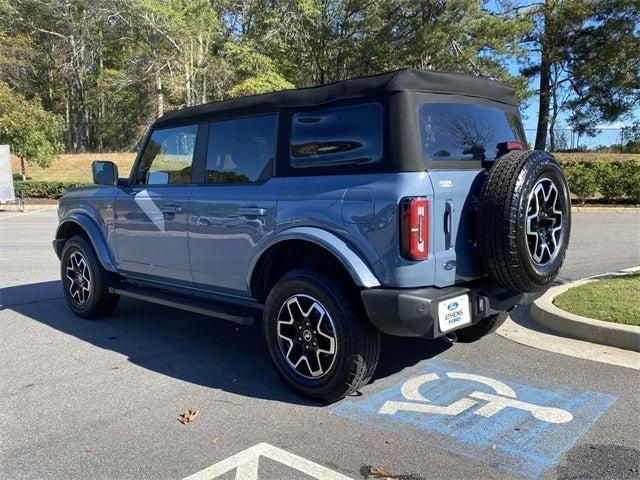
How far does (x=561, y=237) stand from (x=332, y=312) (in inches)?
69.0

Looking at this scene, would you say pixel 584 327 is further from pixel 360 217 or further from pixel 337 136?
pixel 337 136

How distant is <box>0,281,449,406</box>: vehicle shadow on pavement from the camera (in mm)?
4191

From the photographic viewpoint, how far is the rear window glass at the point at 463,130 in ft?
11.6

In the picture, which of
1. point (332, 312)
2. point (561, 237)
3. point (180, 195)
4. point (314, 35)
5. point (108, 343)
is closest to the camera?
point (332, 312)

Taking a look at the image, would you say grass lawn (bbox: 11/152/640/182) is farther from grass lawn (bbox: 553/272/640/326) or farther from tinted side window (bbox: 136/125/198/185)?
tinted side window (bbox: 136/125/198/185)

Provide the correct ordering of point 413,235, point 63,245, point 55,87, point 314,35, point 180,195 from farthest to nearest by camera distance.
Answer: point 55,87 → point 314,35 → point 63,245 → point 180,195 → point 413,235

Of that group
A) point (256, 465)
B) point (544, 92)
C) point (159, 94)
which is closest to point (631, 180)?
point (544, 92)

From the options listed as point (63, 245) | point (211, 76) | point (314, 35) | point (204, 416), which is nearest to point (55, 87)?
point (211, 76)

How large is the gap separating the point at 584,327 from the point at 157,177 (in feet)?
13.2

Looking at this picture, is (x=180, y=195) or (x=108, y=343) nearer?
(x=180, y=195)

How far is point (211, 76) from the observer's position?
101ft

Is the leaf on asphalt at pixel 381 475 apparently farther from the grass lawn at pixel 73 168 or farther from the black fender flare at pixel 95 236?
the grass lawn at pixel 73 168

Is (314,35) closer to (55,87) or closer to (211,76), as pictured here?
(211,76)

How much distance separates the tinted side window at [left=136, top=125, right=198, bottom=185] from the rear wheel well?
3.99ft
